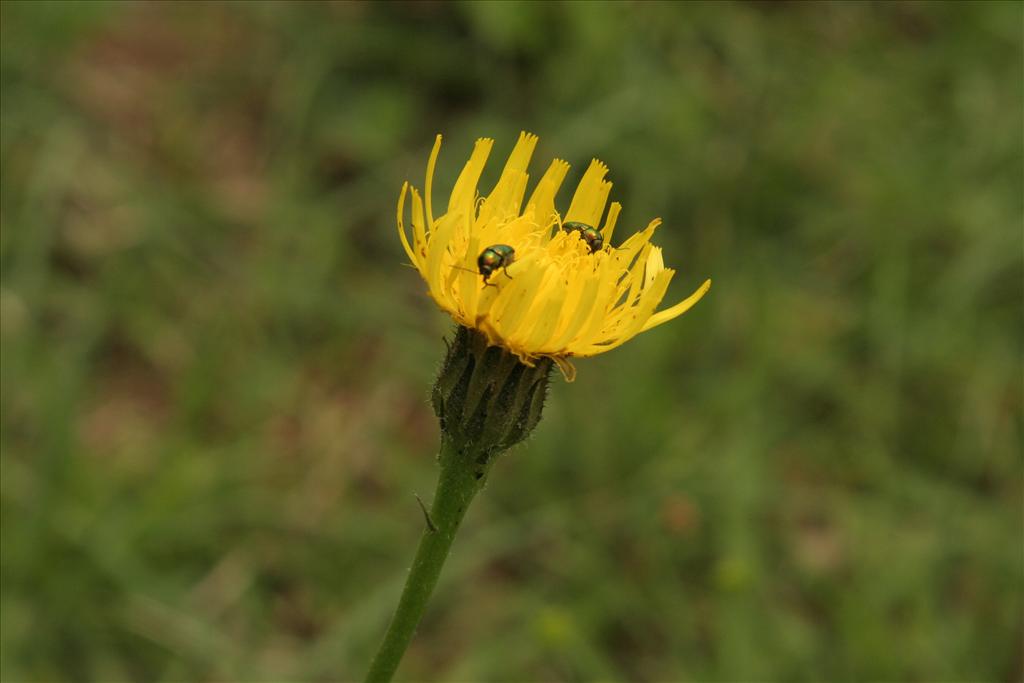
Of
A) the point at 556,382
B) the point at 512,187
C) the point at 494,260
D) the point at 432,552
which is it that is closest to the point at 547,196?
the point at 512,187

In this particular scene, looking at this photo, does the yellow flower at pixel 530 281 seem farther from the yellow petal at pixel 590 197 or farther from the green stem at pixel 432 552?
the green stem at pixel 432 552

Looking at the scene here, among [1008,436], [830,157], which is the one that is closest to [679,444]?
[1008,436]

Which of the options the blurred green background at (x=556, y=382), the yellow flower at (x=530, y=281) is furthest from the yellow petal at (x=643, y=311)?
the blurred green background at (x=556, y=382)

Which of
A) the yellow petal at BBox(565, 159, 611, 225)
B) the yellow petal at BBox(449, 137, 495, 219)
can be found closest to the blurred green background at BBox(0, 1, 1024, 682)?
the yellow petal at BBox(565, 159, 611, 225)

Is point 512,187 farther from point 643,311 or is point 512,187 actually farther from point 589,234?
point 643,311

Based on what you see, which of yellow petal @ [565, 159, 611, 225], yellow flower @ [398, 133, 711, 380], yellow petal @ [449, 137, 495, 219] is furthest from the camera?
yellow petal @ [565, 159, 611, 225]

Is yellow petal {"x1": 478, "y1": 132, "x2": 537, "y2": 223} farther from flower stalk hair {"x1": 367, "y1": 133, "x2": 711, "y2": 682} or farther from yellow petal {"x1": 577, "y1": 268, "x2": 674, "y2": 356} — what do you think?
yellow petal {"x1": 577, "y1": 268, "x2": 674, "y2": 356}

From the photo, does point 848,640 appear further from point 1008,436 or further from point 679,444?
point 1008,436

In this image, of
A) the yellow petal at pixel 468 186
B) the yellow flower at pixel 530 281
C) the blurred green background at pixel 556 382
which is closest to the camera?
the yellow flower at pixel 530 281
